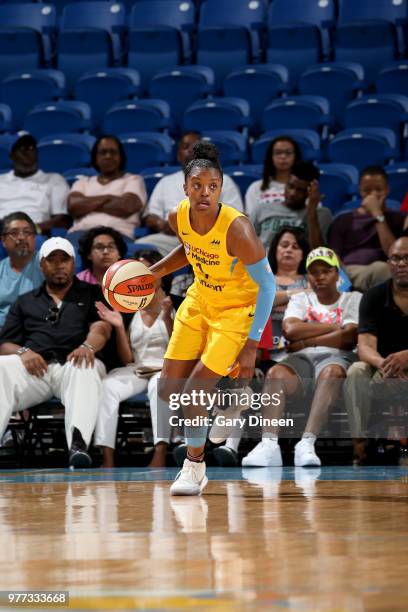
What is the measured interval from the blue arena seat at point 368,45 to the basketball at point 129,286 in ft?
20.1

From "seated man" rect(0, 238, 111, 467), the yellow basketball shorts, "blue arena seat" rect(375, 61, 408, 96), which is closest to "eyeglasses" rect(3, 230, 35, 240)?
"seated man" rect(0, 238, 111, 467)

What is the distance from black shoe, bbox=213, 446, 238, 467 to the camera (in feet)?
21.6

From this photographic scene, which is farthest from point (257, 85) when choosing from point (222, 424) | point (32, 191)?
point (222, 424)

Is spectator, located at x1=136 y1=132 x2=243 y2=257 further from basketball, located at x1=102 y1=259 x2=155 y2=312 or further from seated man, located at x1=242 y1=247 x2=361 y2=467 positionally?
basketball, located at x1=102 y1=259 x2=155 y2=312

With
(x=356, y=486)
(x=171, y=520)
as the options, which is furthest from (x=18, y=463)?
(x=171, y=520)

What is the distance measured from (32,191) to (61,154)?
97 cm

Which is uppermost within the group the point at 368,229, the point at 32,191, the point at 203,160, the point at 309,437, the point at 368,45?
the point at 368,45

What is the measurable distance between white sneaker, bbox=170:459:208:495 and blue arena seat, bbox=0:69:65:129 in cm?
657

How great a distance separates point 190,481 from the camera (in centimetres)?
498

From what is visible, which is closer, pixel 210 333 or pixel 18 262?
pixel 210 333

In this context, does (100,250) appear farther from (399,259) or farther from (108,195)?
(399,259)

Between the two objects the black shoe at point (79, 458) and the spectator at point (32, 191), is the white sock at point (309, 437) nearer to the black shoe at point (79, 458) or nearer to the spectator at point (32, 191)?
the black shoe at point (79, 458)

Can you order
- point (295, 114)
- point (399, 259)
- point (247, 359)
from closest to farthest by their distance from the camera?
point (247, 359) < point (399, 259) < point (295, 114)

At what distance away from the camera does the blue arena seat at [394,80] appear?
32.9 ft
